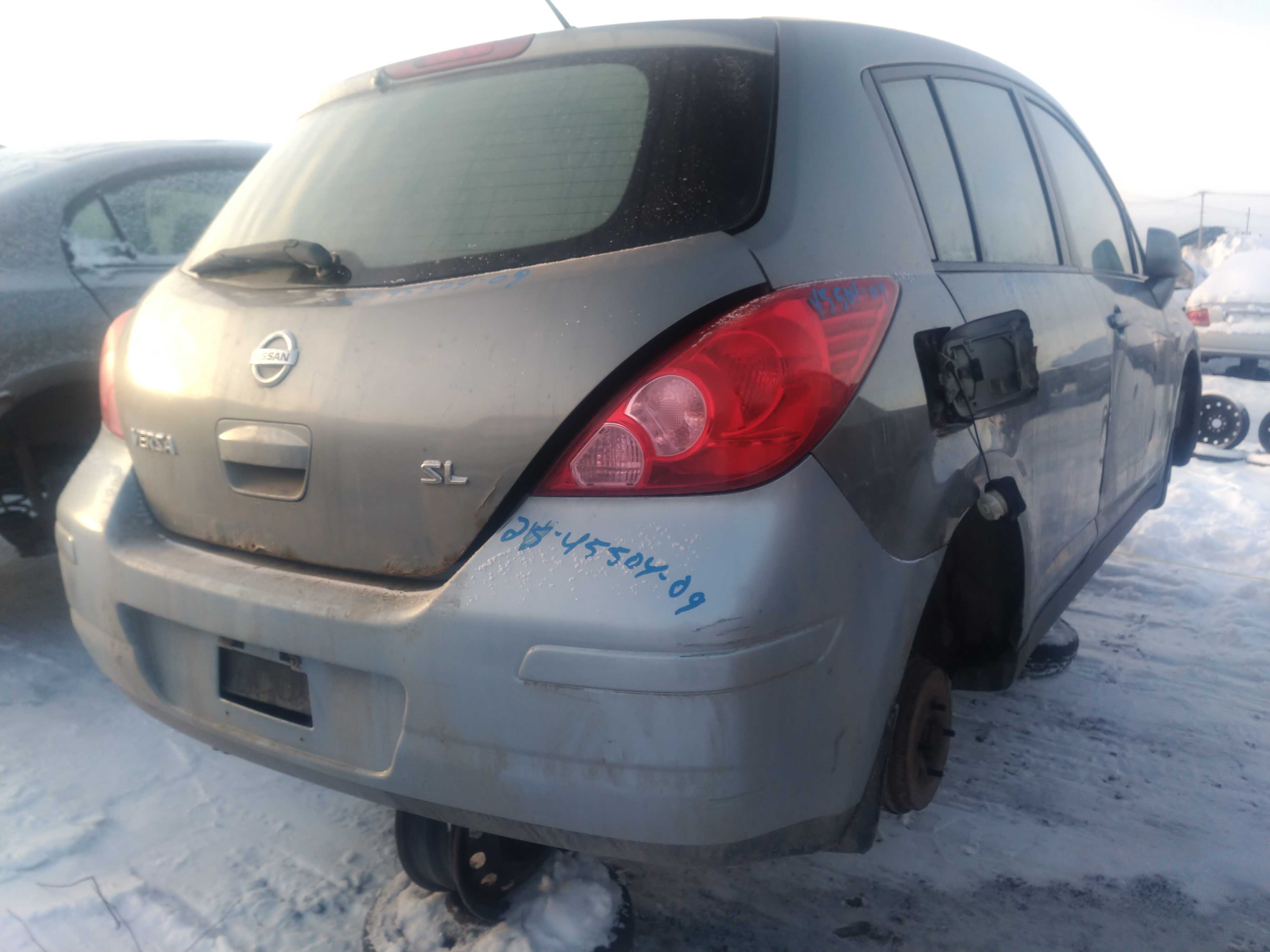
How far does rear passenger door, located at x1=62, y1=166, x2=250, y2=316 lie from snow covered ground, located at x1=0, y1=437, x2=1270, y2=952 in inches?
49.9

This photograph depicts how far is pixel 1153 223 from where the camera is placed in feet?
103

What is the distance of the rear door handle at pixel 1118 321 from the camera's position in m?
2.86

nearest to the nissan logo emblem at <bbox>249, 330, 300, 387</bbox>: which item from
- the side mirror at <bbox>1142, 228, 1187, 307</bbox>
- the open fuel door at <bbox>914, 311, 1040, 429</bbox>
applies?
the open fuel door at <bbox>914, 311, 1040, 429</bbox>

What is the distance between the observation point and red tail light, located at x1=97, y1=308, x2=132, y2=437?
2.04m

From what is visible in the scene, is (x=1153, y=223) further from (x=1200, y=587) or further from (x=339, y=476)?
(x=339, y=476)

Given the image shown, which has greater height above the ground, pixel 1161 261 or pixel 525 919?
pixel 1161 261

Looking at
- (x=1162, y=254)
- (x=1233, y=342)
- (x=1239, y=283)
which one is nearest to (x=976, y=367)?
(x=1162, y=254)

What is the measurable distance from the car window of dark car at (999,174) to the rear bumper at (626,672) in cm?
110

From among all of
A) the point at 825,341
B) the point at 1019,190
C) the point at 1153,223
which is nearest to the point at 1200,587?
the point at 1019,190

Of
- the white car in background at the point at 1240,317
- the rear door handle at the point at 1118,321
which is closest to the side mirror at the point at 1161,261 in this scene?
the rear door handle at the point at 1118,321

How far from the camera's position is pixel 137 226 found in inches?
136

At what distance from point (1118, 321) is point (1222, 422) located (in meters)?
5.98

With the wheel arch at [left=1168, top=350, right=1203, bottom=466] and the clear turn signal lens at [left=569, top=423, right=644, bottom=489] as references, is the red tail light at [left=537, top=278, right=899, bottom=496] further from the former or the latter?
the wheel arch at [left=1168, top=350, right=1203, bottom=466]

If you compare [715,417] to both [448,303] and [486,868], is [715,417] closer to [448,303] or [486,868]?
[448,303]
